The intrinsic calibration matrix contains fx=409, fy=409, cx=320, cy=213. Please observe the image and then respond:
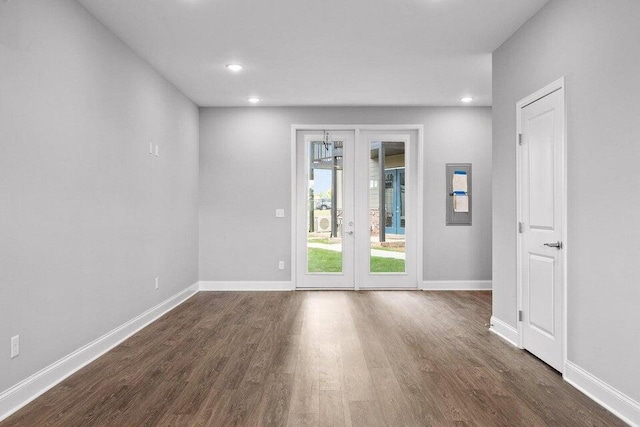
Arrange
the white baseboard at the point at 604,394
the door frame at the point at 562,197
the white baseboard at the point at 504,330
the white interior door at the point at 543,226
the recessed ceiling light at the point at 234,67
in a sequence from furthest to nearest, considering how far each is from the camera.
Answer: the recessed ceiling light at the point at 234,67 < the white baseboard at the point at 504,330 < the white interior door at the point at 543,226 < the door frame at the point at 562,197 < the white baseboard at the point at 604,394

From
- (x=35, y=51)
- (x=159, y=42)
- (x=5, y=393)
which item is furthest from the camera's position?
(x=159, y=42)

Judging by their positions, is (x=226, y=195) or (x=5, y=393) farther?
(x=226, y=195)

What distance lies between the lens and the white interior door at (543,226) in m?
2.94

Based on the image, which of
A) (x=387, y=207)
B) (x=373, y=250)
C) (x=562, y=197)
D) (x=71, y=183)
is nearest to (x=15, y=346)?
(x=71, y=183)

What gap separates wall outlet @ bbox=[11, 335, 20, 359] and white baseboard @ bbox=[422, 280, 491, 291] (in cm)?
488

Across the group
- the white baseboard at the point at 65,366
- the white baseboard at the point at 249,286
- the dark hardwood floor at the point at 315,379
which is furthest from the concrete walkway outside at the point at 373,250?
the white baseboard at the point at 65,366

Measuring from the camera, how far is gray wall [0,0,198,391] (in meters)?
2.43

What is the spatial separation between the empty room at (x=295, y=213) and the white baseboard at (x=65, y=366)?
17 millimetres

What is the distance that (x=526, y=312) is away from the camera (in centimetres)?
339

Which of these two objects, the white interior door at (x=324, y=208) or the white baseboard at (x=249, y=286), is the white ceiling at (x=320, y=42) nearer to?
the white interior door at (x=324, y=208)

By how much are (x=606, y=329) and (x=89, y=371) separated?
347 cm

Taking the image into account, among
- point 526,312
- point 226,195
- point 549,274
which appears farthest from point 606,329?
point 226,195

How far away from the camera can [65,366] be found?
2.88 metres

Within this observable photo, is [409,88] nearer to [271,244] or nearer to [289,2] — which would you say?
[289,2]
